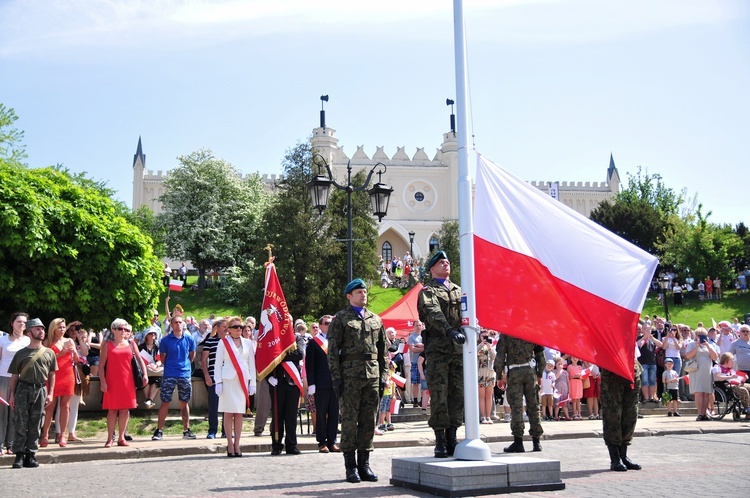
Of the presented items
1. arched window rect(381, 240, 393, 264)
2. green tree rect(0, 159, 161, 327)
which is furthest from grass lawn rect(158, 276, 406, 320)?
arched window rect(381, 240, 393, 264)

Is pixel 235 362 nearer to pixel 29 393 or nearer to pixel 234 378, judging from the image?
pixel 234 378

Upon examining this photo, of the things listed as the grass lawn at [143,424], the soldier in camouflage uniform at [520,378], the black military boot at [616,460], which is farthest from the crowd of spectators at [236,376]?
the black military boot at [616,460]

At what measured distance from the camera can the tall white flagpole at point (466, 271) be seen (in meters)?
8.30

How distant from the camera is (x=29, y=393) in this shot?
37.5 feet

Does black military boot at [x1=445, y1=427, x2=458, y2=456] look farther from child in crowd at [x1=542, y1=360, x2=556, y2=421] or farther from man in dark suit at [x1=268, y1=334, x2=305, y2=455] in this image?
child in crowd at [x1=542, y1=360, x2=556, y2=421]

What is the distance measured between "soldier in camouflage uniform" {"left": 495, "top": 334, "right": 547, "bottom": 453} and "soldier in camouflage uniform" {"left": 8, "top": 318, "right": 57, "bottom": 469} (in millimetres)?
6480

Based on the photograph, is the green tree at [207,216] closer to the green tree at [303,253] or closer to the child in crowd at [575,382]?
the green tree at [303,253]

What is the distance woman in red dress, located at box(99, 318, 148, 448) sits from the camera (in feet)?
43.3

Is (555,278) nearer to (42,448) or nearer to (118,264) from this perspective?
(42,448)

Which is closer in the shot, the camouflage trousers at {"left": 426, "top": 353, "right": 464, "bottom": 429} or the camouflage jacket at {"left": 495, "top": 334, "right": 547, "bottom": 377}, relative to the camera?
the camouflage trousers at {"left": 426, "top": 353, "right": 464, "bottom": 429}

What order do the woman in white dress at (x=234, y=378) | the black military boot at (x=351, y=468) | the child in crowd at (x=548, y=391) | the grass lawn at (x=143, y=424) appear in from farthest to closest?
the child in crowd at (x=548, y=391), the grass lawn at (x=143, y=424), the woman in white dress at (x=234, y=378), the black military boot at (x=351, y=468)

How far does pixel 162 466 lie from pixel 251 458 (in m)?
1.42

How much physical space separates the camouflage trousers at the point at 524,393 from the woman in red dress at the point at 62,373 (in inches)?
286

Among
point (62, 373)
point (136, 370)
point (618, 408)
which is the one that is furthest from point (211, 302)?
point (618, 408)
